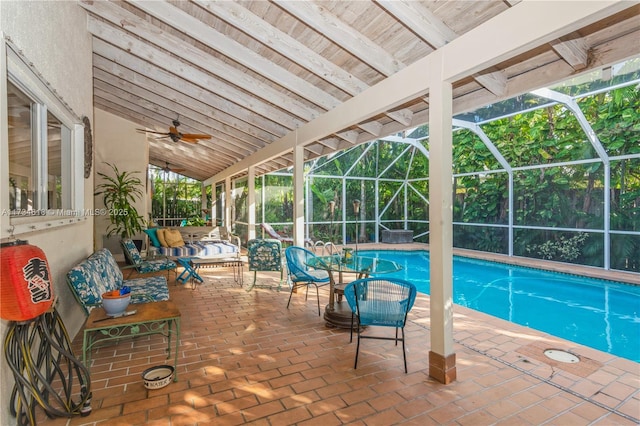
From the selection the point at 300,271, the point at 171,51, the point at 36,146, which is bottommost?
the point at 300,271

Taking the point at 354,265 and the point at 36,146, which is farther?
the point at 354,265

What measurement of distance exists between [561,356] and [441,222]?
1.82 metres

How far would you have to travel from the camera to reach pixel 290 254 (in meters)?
4.50

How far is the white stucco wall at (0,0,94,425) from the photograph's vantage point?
6.28ft

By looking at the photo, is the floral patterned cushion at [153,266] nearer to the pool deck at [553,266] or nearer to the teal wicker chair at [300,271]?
the teal wicker chair at [300,271]

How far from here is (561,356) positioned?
2955 millimetres

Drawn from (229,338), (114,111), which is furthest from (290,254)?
(114,111)

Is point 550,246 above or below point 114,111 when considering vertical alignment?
below

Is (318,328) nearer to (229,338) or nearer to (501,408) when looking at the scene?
(229,338)

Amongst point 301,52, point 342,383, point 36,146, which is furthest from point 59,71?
point 342,383

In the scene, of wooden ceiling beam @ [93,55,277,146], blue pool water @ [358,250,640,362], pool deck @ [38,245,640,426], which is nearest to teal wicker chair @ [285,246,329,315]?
pool deck @ [38,245,640,426]

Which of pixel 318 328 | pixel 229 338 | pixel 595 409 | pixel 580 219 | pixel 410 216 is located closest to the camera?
pixel 595 409

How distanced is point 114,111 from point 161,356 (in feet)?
23.8

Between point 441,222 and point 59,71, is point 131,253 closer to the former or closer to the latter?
point 59,71
